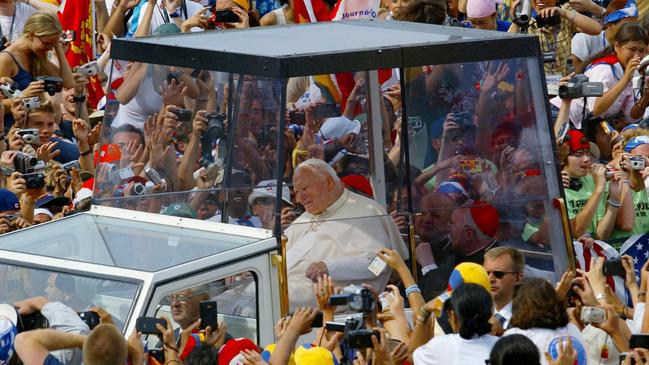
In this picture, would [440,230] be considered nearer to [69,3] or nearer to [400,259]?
[400,259]

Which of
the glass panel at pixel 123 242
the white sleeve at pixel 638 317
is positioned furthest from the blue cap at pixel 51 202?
the white sleeve at pixel 638 317

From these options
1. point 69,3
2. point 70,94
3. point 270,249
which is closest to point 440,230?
point 270,249

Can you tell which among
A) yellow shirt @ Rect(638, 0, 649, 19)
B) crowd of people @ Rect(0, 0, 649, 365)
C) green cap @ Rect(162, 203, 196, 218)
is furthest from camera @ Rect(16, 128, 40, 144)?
yellow shirt @ Rect(638, 0, 649, 19)

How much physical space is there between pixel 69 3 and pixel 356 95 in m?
Answer: 6.23

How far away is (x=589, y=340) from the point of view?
323 inches

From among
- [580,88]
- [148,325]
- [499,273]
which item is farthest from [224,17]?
[148,325]

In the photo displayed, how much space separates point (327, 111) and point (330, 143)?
20 cm

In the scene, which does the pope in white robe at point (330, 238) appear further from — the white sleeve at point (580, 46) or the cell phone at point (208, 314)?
the white sleeve at point (580, 46)

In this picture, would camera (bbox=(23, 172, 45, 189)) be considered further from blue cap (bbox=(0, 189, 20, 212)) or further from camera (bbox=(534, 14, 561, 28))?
camera (bbox=(534, 14, 561, 28))

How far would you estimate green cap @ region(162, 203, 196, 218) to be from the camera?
9203mm

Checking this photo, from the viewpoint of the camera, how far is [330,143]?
921 cm

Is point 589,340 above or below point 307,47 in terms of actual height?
below

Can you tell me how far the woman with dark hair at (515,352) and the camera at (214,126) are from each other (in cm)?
301

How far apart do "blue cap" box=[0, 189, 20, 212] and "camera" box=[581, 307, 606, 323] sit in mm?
4170
